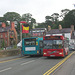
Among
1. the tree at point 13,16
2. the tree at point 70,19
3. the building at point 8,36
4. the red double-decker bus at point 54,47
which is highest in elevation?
the tree at point 13,16

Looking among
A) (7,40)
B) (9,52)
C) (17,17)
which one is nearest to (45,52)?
(9,52)

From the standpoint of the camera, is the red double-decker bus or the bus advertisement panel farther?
the bus advertisement panel

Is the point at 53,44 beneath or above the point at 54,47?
above

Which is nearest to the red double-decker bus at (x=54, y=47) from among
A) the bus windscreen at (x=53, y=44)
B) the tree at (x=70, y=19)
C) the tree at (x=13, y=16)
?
the bus windscreen at (x=53, y=44)

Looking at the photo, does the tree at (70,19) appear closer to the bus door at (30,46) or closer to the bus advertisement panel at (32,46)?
the bus advertisement panel at (32,46)

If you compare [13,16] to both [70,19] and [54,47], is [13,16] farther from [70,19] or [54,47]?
[54,47]

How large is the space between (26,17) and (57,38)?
376 feet

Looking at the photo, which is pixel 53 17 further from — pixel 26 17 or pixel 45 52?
pixel 45 52

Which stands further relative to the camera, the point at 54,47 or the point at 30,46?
the point at 30,46

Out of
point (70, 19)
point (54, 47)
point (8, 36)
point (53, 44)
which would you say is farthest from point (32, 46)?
point (70, 19)

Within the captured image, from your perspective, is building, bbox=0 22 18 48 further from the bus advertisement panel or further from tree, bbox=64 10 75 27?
the bus advertisement panel

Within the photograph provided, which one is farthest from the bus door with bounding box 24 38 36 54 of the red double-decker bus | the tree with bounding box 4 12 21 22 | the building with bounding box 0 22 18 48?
the tree with bounding box 4 12 21 22

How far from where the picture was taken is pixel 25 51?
2433 centimetres

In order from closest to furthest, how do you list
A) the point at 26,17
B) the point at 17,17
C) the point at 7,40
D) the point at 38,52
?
1. the point at 38,52
2. the point at 7,40
3. the point at 17,17
4. the point at 26,17
